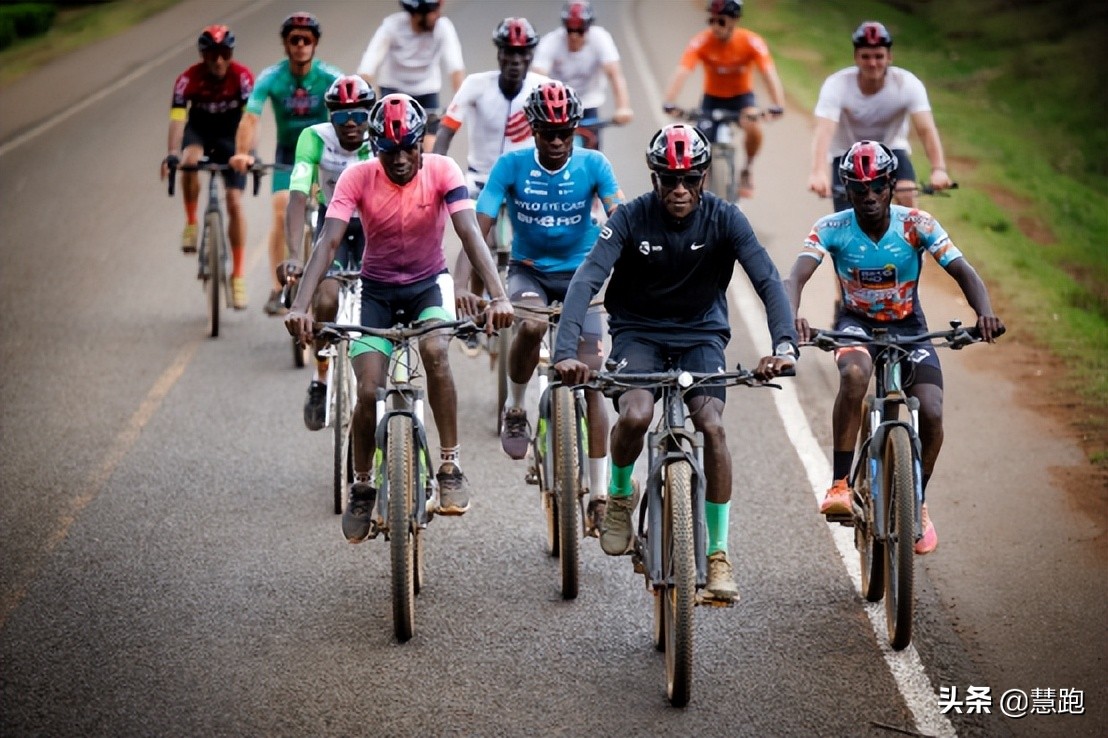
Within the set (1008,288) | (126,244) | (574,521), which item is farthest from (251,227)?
(574,521)

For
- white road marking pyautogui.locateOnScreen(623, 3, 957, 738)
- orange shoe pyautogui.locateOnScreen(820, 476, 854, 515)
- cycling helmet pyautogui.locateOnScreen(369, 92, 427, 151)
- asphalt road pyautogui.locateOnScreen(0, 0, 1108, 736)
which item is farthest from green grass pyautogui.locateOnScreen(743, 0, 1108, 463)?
cycling helmet pyautogui.locateOnScreen(369, 92, 427, 151)

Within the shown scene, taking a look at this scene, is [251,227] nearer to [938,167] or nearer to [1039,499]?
[938,167]

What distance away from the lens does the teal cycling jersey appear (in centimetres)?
1273

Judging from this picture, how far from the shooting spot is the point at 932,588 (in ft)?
28.0

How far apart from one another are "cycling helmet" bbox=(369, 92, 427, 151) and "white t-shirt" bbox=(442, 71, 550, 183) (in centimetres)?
364

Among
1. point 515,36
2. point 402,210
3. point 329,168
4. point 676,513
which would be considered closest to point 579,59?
point 515,36

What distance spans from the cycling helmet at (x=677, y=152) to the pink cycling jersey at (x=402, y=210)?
1524 millimetres

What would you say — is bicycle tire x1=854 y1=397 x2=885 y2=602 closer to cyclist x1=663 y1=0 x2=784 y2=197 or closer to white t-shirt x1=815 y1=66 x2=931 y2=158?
white t-shirt x1=815 y1=66 x2=931 y2=158

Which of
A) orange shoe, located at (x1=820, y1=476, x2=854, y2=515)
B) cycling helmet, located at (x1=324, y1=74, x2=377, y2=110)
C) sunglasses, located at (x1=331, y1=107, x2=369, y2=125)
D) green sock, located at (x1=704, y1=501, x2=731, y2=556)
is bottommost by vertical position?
orange shoe, located at (x1=820, y1=476, x2=854, y2=515)

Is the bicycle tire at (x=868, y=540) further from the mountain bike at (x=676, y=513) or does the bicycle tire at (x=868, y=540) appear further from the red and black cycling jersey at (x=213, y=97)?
the red and black cycling jersey at (x=213, y=97)

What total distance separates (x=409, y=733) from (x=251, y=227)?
12.5m

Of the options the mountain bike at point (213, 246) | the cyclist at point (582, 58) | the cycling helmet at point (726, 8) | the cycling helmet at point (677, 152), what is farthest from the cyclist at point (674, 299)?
the cycling helmet at point (726, 8)

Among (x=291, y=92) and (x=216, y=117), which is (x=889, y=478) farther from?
(x=216, y=117)

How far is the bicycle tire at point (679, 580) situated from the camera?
269 inches
